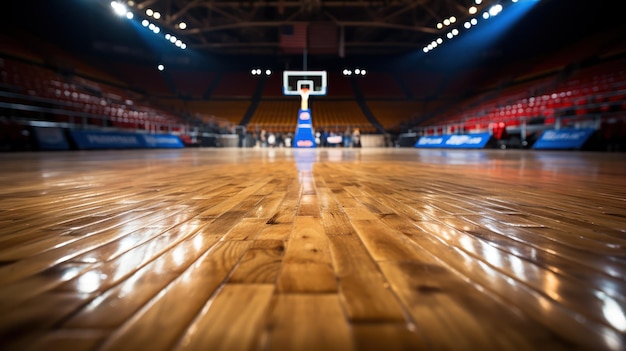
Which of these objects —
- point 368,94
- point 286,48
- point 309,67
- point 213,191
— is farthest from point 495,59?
point 213,191

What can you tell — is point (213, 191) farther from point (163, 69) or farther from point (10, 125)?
point (163, 69)

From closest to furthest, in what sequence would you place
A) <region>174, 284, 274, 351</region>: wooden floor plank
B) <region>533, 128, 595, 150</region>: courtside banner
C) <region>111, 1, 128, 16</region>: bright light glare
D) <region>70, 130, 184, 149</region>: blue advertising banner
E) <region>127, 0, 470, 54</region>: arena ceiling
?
<region>174, 284, 274, 351</region>: wooden floor plank, <region>70, 130, 184, 149</region>: blue advertising banner, <region>533, 128, 595, 150</region>: courtside banner, <region>111, 1, 128, 16</region>: bright light glare, <region>127, 0, 470, 54</region>: arena ceiling

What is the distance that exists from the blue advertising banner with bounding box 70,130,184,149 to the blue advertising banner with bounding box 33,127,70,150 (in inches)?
6.5

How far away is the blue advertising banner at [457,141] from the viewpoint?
7816 millimetres

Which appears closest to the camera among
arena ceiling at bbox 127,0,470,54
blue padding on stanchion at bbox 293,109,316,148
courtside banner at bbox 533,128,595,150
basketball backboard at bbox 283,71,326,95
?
courtside banner at bbox 533,128,595,150

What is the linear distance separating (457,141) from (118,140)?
27.2 ft

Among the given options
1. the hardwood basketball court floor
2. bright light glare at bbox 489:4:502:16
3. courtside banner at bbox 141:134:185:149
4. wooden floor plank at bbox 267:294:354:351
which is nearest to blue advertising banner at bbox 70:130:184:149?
courtside banner at bbox 141:134:185:149

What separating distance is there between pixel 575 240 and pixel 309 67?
1733cm

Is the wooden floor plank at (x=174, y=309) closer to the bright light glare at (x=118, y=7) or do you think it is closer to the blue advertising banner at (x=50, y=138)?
the blue advertising banner at (x=50, y=138)

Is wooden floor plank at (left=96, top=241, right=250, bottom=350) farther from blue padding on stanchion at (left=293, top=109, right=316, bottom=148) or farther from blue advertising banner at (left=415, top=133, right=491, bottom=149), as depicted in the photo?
blue padding on stanchion at (left=293, top=109, right=316, bottom=148)

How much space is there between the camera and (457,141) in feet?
28.3

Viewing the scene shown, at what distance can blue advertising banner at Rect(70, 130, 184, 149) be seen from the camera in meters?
5.36

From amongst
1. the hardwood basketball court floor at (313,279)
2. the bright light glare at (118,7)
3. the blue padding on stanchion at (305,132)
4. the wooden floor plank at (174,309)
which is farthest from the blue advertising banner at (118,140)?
the wooden floor plank at (174,309)

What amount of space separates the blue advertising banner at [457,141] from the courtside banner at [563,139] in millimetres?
1451
